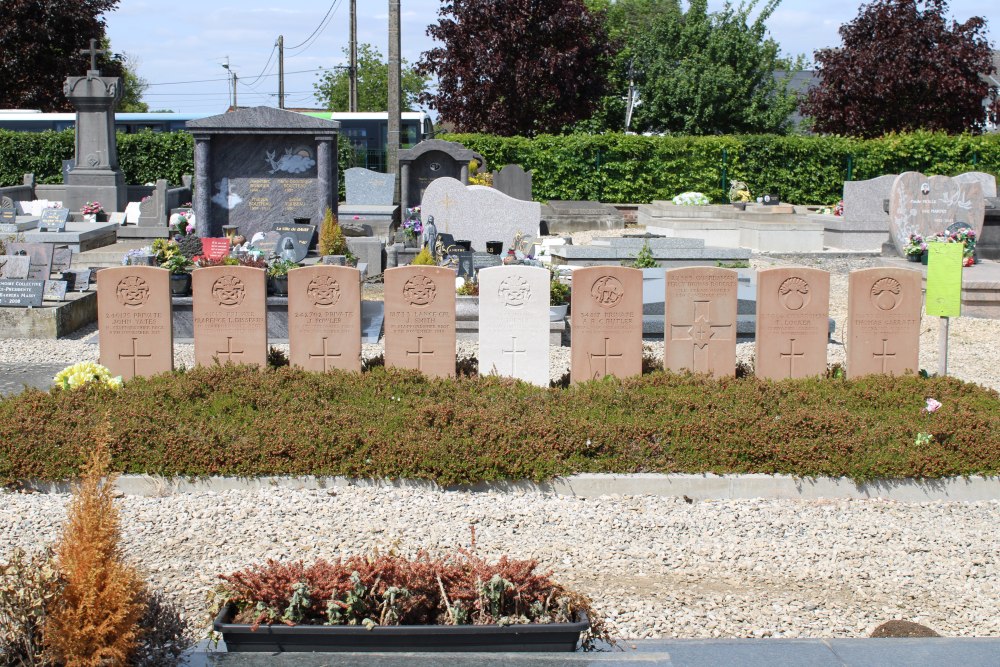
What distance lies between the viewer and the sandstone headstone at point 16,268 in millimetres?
11461

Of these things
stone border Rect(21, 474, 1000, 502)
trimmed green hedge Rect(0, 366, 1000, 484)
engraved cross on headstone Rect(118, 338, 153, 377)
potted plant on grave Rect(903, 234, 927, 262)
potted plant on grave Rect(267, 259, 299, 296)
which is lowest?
stone border Rect(21, 474, 1000, 502)

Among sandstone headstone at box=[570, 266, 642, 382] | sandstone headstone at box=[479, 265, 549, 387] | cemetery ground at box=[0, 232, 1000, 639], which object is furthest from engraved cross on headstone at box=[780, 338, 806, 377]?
cemetery ground at box=[0, 232, 1000, 639]

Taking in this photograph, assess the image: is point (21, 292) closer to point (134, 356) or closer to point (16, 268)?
point (16, 268)

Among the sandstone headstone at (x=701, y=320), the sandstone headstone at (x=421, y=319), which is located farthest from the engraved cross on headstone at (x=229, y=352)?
the sandstone headstone at (x=701, y=320)

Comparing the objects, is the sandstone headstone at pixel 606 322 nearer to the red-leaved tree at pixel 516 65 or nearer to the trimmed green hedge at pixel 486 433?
the trimmed green hedge at pixel 486 433

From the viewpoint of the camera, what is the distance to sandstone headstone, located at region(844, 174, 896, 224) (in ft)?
66.7

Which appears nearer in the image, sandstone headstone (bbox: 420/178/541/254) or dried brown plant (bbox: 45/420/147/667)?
dried brown plant (bbox: 45/420/147/667)

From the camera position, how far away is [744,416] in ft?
→ 22.5

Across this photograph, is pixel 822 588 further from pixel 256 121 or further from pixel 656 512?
pixel 256 121

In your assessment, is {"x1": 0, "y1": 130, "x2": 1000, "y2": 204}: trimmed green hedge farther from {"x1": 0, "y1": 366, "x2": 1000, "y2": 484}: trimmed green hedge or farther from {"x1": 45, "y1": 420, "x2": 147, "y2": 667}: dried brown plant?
{"x1": 45, "y1": 420, "x2": 147, "y2": 667}: dried brown plant

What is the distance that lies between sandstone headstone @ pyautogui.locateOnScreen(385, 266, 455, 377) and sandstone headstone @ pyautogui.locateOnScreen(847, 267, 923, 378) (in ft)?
9.90

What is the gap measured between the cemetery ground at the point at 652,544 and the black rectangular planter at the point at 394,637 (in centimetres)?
74

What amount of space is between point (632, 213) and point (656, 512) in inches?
842

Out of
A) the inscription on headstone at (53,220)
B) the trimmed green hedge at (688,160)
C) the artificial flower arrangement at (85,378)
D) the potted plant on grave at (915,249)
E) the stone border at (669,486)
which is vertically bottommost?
the stone border at (669,486)
